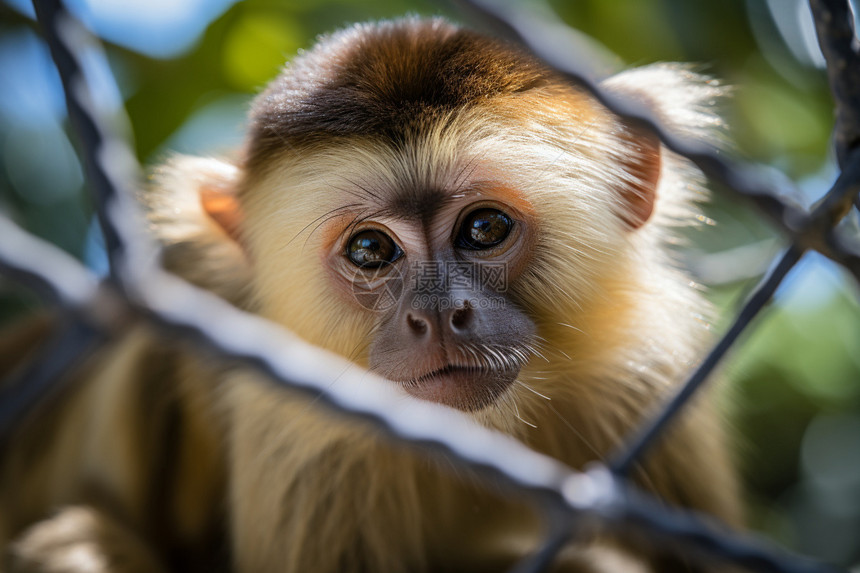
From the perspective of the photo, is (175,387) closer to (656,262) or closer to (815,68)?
(656,262)

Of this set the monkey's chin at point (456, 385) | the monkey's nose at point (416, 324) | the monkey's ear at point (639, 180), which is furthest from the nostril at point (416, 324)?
the monkey's ear at point (639, 180)

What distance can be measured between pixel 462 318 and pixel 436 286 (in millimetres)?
121

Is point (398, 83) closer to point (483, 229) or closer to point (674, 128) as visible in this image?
point (483, 229)

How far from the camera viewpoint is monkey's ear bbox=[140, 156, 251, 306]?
2410 millimetres

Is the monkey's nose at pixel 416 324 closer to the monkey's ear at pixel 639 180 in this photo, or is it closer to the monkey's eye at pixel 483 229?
the monkey's eye at pixel 483 229

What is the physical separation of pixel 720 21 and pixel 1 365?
3.63 m

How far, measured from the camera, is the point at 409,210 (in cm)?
205

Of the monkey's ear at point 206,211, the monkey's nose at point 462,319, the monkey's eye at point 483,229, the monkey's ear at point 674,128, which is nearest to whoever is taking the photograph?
the monkey's nose at point 462,319

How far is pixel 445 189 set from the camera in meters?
2.06

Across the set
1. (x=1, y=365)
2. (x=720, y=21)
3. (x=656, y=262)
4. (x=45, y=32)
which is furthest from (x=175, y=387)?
(x=720, y=21)

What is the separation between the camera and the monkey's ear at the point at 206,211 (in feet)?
7.91

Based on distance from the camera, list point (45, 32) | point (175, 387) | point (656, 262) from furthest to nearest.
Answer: point (175, 387) < point (656, 262) < point (45, 32)

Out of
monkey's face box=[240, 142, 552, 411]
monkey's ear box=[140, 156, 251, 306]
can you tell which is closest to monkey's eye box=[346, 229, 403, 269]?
monkey's face box=[240, 142, 552, 411]

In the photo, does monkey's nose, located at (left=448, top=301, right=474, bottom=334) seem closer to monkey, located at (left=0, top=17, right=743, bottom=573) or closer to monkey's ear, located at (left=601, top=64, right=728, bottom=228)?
monkey, located at (left=0, top=17, right=743, bottom=573)
